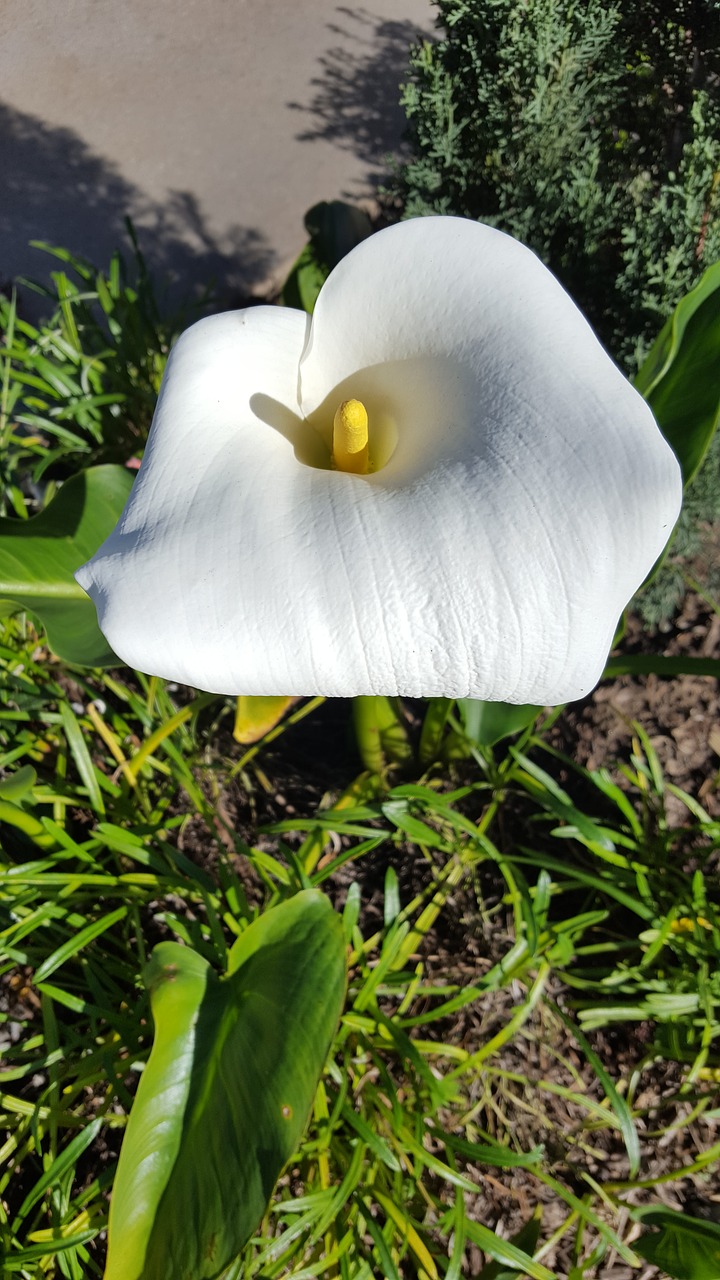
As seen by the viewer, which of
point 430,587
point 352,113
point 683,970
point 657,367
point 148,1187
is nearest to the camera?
point 430,587

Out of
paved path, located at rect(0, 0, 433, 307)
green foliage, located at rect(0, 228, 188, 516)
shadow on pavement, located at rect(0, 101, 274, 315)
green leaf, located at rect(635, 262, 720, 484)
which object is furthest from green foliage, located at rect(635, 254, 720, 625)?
paved path, located at rect(0, 0, 433, 307)

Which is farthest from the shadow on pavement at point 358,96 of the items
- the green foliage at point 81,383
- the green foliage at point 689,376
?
the green foliage at point 689,376

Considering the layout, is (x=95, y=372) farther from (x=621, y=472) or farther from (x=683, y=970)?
(x=683, y=970)

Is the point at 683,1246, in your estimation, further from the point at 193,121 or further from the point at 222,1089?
the point at 193,121

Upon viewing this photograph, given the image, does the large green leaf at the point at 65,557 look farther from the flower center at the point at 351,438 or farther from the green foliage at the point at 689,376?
the green foliage at the point at 689,376

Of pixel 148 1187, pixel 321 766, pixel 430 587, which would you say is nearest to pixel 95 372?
pixel 321 766

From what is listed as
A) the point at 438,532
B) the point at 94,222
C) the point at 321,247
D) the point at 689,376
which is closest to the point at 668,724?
the point at 689,376
